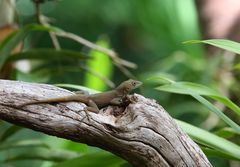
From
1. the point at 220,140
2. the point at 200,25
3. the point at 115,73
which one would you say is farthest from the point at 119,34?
the point at 220,140

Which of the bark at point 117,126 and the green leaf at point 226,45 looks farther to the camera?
the green leaf at point 226,45

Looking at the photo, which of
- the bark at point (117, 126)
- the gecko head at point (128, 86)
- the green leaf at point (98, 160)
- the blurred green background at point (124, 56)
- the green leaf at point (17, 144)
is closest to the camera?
the bark at point (117, 126)

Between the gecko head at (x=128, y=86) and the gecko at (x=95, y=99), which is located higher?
the gecko at (x=95, y=99)

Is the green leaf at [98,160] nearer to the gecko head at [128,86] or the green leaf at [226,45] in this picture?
the gecko head at [128,86]

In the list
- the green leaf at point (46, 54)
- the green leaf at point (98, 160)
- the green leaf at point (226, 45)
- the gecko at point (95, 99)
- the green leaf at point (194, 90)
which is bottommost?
the green leaf at point (98, 160)

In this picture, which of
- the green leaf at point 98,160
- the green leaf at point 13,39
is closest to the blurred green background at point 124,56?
the green leaf at point 98,160

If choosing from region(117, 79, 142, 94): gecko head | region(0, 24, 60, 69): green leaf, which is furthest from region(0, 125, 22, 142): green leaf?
region(117, 79, 142, 94): gecko head
